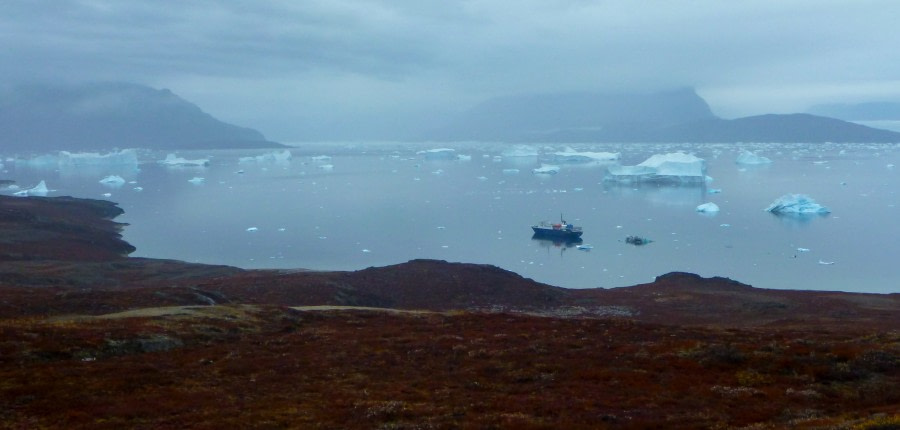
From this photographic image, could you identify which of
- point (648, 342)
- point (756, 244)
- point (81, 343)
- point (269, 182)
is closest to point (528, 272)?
point (756, 244)

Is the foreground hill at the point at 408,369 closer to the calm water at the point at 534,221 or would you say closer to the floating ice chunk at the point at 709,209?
the calm water at the point at 534,221

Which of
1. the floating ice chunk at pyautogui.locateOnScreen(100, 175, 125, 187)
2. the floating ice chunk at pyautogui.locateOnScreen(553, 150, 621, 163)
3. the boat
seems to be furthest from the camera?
the floating ice chunk at pyautogui.locateOnScreen(553, 150, 621, 163)

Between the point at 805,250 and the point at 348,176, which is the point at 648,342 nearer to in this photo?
the point at 805,250

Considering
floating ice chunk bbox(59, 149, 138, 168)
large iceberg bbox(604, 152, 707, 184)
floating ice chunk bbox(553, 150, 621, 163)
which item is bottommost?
large iceberg bbox(604, 152, 707, 184)

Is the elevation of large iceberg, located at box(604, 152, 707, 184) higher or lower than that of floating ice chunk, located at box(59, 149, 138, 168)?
lower

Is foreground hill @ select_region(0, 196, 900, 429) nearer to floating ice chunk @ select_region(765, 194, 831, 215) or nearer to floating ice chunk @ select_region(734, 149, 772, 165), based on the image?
floating ice chunk @ select_region(765, 194, 831, 215)

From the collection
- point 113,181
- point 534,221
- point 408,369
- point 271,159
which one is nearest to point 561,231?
point 534,221

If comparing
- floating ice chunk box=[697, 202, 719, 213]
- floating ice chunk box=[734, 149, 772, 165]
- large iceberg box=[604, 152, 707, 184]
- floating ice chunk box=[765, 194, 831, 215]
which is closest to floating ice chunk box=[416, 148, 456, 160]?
floating ice chunk box=[734, 149, 772, 165]
